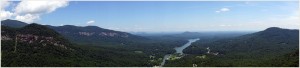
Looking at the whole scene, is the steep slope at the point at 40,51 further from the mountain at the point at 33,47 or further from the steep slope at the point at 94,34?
the steep slope at the point at 94,34

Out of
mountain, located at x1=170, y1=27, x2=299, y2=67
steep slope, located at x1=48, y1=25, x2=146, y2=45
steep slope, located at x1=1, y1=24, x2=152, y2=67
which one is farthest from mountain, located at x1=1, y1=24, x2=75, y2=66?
steep slope, located at x1=48, y1=25, x2=146, y2=45

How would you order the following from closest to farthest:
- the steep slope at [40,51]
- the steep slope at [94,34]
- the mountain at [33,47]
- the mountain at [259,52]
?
the mountain at [259,52] → the mountain at [33,47] → the steep slope at [40,51] → the steep slope at [94,34]

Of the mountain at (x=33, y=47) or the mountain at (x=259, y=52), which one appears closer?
the mountain at (x=259, y=52)

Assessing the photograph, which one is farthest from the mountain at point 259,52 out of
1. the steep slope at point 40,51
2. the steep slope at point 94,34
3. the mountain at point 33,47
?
the steep slope at point 94,34

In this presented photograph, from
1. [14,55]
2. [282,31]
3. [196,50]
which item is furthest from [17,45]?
[282,31]

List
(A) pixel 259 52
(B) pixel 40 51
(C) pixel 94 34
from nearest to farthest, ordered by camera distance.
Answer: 1. (B) pixel 40 51
2. (A) pixel 259 52
3. (C) pixel 94 34

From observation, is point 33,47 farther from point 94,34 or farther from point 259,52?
point 94,34

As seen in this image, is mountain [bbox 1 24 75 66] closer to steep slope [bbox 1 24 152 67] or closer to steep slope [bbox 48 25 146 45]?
steep slope [bbox 1 24 152 67]

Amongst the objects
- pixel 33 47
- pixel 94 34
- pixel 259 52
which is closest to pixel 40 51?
pixel 33 47

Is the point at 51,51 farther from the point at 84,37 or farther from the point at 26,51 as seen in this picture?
the point at 84,37
